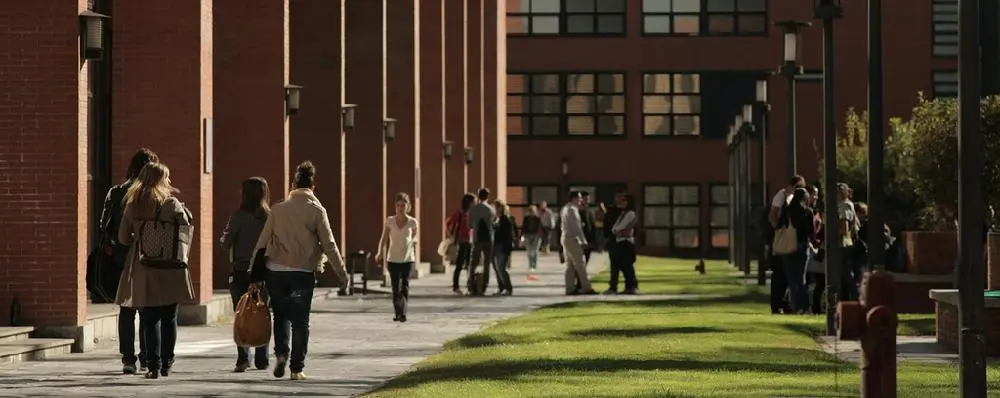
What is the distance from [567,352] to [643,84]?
61.6 m

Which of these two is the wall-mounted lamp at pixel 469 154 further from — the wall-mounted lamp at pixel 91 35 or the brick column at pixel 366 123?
the wall-mounted lamp at pixel 91 35

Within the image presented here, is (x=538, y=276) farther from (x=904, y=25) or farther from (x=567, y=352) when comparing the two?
(x=904, y=25)

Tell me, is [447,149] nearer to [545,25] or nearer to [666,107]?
[666,107]

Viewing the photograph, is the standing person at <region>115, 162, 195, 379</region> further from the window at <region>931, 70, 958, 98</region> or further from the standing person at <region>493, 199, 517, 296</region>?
the window at <region>931, 70, 958, 98</region>

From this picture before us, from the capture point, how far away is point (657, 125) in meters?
79.9

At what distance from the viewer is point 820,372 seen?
16.3 m

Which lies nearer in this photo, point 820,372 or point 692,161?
point 820,372

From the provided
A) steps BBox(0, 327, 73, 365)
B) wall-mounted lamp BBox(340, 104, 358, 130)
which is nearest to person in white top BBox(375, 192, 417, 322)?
steps BBox(0, 327, 73, 365)

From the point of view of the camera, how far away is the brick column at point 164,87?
24.8 meters

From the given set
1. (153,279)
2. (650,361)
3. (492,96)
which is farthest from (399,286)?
(492,96)

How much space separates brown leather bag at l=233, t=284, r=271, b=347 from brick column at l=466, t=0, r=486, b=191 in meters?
43.2

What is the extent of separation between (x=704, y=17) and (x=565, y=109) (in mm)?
6091

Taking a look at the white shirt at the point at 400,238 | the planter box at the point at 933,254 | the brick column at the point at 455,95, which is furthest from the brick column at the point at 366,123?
the planter box at the point at 933,254

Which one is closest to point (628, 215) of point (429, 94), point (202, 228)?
point (202, 228)
